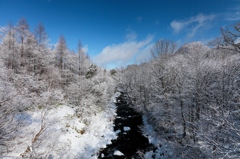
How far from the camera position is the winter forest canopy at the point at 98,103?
17.9 feet

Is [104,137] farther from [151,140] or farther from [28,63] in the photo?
[28,63]

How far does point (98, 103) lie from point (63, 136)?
8.71m

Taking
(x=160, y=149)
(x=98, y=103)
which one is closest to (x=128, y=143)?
(x=160, y=149)

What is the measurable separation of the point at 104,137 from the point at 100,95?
26.5ft

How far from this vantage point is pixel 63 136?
9562mm

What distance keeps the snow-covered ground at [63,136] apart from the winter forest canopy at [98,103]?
5cm

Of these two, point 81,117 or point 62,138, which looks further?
point 81,117

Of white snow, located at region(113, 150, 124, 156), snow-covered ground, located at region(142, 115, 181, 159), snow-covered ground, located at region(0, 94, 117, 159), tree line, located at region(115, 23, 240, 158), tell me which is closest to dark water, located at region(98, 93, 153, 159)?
white snow, located at region(113, 150, 124, 156)

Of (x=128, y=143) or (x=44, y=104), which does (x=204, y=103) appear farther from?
(x=44, y=104)

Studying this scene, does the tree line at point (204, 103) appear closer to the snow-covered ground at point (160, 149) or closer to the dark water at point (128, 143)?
the snow-covered ground at point (160, 149)

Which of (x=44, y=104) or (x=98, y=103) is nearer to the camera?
(x=44, y=104)

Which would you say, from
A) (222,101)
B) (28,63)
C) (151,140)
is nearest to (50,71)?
(28,63)

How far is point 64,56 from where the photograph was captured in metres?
21.9

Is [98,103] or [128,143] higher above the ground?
[98,103]
